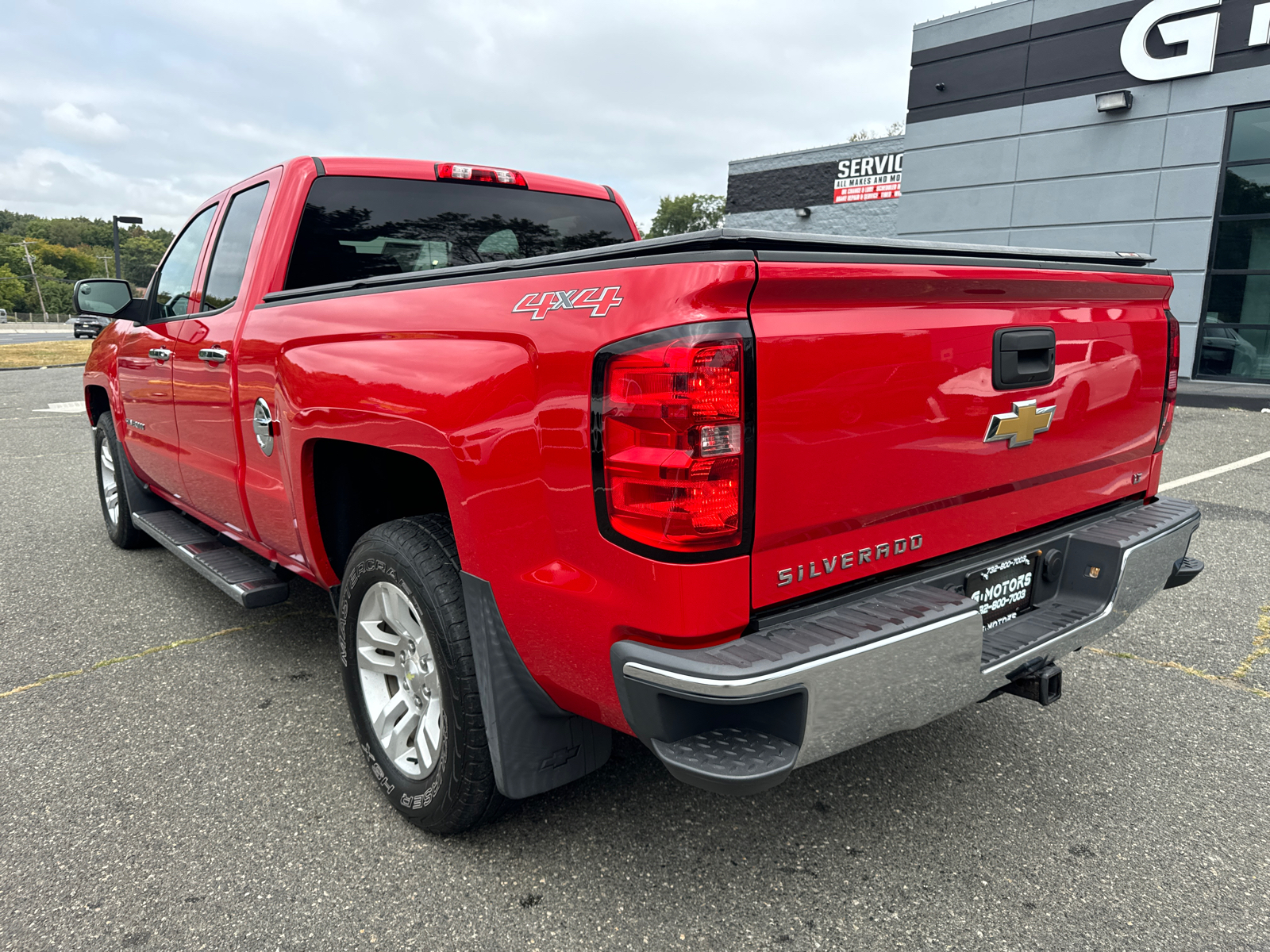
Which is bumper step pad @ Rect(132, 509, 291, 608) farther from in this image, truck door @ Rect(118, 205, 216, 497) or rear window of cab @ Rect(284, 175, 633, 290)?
rear window of cab @ Rect(284, 175, 633, 290)

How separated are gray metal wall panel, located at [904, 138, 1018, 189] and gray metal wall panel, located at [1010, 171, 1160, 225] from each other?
0.55 m

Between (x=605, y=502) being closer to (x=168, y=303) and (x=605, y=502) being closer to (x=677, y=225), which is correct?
(x=168, y=303)

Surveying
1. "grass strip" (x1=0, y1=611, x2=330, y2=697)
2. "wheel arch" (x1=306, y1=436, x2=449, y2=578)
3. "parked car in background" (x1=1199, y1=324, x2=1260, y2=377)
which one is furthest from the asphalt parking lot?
"parked car in background" (x1=1199, y1=324, x2=1260, y2=377)

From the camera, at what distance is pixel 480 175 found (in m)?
3.54

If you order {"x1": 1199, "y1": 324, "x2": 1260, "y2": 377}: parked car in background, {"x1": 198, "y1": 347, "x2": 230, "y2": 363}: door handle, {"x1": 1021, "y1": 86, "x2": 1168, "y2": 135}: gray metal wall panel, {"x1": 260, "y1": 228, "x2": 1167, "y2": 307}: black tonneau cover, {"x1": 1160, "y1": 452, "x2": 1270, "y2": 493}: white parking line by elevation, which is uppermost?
{"x1": 1021, "y1": 86, "x2": 1168, "y2": 135}: gray metal wall panel

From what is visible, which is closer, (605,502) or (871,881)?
(605,502)

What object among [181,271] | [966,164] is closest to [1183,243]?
[966,164]

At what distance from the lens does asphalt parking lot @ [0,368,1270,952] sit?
1998 millimetres

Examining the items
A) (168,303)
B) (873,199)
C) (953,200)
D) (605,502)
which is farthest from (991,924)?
(873,199)

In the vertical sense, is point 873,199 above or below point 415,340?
above

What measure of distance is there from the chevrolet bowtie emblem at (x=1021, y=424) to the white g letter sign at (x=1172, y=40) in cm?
1554

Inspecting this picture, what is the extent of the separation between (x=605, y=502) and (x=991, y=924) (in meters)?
1.41

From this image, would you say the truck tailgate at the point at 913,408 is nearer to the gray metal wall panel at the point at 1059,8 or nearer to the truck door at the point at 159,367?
the truck door at the point at 159,367

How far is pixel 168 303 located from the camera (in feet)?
13.5
